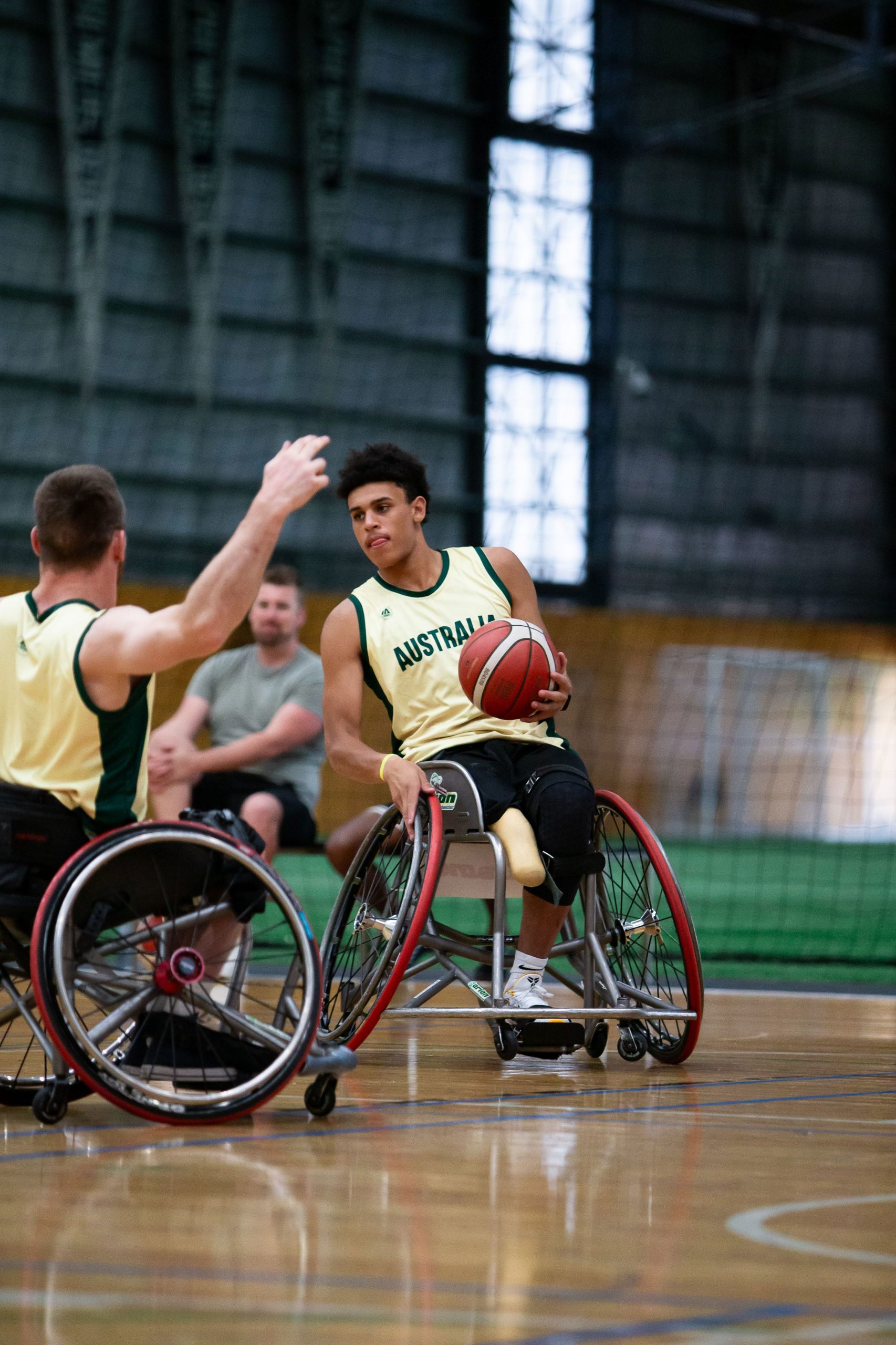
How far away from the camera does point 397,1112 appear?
2.83 m

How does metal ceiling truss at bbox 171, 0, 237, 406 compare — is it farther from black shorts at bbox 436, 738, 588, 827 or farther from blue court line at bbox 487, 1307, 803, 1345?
blue court line at bbox 487, 1307, 803, 1345

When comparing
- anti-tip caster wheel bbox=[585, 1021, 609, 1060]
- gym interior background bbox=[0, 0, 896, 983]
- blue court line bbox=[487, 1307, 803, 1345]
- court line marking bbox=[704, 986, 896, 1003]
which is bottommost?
court line marking bbox=[704, 986, 896, 1003]

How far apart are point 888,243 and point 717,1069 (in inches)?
767

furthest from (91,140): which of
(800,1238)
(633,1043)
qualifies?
(800,1238)

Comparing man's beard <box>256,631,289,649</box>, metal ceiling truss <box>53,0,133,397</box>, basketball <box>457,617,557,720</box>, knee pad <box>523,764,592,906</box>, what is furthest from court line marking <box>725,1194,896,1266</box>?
metal ceiling truss <box>53,0,133,397</box>

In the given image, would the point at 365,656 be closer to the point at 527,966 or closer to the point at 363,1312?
the point at 527,966

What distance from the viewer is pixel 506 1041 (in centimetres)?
346

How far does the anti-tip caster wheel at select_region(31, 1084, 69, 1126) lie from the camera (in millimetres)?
2619

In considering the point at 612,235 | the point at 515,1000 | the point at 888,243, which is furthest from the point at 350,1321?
the point at 888,243

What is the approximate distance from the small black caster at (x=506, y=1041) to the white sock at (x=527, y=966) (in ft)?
0.33

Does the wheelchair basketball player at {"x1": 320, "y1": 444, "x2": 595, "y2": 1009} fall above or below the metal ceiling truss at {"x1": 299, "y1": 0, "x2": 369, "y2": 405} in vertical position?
below

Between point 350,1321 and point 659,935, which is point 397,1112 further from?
point 350,1321

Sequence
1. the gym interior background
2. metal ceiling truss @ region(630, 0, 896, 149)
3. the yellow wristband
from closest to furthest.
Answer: the yellow wristband → the gym interior background → metal ceiling truss @ region(630, 0, 896, 149)

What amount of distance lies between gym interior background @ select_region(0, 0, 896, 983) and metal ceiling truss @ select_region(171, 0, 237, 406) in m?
0.03
